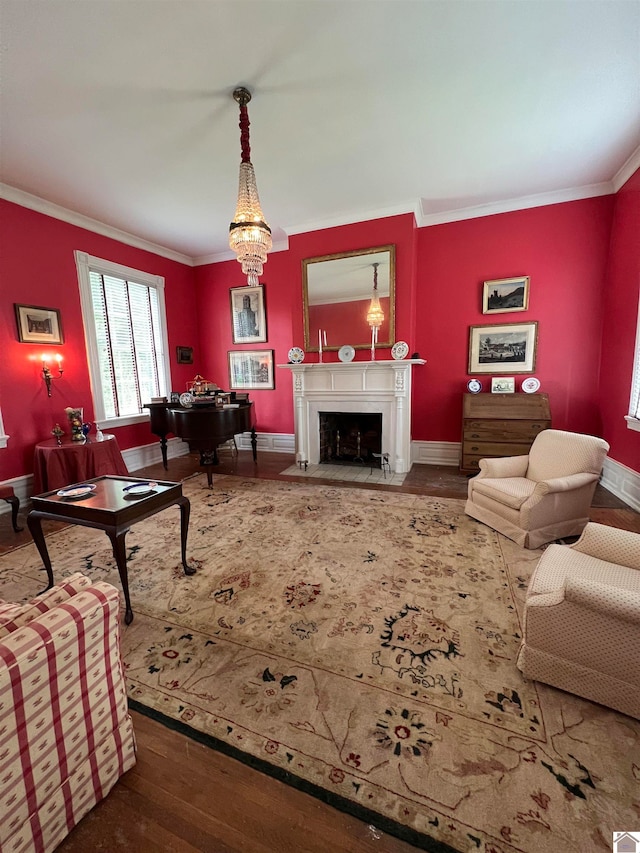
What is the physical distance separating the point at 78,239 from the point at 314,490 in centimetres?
441

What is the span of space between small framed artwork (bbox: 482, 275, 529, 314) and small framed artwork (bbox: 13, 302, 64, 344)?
546 centimetres

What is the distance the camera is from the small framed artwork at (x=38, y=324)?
151 inches

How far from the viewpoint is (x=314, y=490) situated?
418 cm

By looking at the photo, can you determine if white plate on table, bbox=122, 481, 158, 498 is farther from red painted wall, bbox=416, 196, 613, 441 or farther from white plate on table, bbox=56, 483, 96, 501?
red painted wall, bbox=416, 196, 613, 441

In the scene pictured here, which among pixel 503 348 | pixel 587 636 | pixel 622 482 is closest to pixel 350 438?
pixel 503 348

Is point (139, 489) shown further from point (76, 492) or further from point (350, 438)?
point (350, 438)

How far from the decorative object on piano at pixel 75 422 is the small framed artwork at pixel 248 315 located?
2.88 m

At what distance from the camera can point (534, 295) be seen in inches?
176

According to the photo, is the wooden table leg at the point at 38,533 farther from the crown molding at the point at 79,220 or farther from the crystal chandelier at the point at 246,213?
the crown molding at the point at 79,220

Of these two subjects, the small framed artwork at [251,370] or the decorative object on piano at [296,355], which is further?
the small framed artwork at [251,370]

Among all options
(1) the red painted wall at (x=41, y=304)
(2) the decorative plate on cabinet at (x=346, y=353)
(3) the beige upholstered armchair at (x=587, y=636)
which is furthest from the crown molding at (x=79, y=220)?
(3) the beige upholstered armchair at (x=587, y=636)

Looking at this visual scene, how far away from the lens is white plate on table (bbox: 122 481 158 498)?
2.28m

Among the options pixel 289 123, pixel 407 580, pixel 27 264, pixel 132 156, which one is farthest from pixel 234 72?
pixel 407 580

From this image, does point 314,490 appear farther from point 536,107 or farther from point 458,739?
point 536,107
